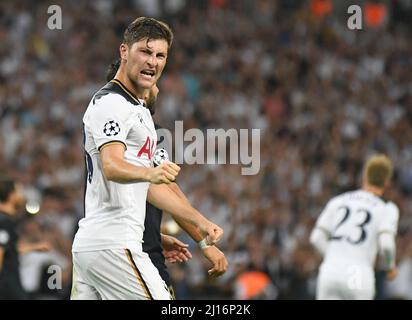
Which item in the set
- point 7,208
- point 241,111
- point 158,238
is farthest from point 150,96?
point 241,111

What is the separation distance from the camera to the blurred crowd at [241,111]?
13.5 metres

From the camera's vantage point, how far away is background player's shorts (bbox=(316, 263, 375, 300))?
9055mm

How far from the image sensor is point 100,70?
17016 mm

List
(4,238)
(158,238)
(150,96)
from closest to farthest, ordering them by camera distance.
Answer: (150,96) → (158,238) → (4,238)

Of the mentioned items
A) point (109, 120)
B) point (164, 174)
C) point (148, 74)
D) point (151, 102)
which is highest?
point (148, 74)

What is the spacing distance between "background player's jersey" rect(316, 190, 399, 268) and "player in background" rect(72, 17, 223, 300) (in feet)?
11.9

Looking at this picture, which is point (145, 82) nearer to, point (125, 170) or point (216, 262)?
point (125, 170)

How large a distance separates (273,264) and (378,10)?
732 centimetres

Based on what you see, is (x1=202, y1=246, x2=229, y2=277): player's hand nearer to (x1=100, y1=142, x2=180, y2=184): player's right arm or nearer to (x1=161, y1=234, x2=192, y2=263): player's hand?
(x1=161, y1=234, x2=192, y2=263): player's hand

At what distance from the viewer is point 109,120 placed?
5375 millimetres

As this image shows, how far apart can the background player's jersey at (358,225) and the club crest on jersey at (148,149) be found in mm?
3721

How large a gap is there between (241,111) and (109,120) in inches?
447

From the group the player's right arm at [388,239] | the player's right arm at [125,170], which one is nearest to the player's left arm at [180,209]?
the player's right arm at [125,170]

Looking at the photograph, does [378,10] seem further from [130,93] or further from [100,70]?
[130,93]
